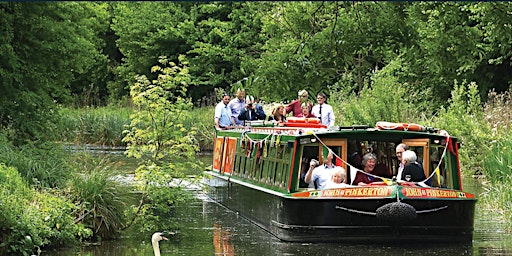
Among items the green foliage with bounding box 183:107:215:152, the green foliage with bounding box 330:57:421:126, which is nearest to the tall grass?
the green foliage with bounding box 330:57:421:126

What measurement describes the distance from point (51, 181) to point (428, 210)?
Answer: 6081 mm

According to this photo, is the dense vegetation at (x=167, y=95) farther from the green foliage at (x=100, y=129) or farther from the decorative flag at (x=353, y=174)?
the decorative flag at (x=353, y=174)

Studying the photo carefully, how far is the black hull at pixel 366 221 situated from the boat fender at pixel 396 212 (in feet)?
0.30

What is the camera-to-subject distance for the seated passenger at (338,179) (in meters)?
14.9

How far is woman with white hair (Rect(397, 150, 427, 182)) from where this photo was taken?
15117 mm

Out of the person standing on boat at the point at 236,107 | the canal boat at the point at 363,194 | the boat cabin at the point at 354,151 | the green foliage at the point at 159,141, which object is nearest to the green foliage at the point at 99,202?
the green foliage at the point at 159,141

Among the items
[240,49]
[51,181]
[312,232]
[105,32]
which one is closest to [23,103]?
[51,181]

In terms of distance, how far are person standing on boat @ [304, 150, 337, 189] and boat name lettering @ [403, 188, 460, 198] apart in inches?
52.1

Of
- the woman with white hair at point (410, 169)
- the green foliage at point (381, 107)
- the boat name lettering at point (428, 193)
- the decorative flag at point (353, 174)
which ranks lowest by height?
the boat name lettering at point (428, 193)

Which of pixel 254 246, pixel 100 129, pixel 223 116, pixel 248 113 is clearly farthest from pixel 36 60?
pixel 100 129

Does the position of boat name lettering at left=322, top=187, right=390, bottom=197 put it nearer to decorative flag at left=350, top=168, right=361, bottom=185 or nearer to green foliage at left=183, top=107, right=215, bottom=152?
decorative flag at left=350, top=168, right=361, bottom=185

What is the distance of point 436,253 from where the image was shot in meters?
14.2

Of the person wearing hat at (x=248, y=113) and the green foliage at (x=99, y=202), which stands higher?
the person wearing hat at (x=248, y=113)

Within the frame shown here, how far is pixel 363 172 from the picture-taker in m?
14.9
